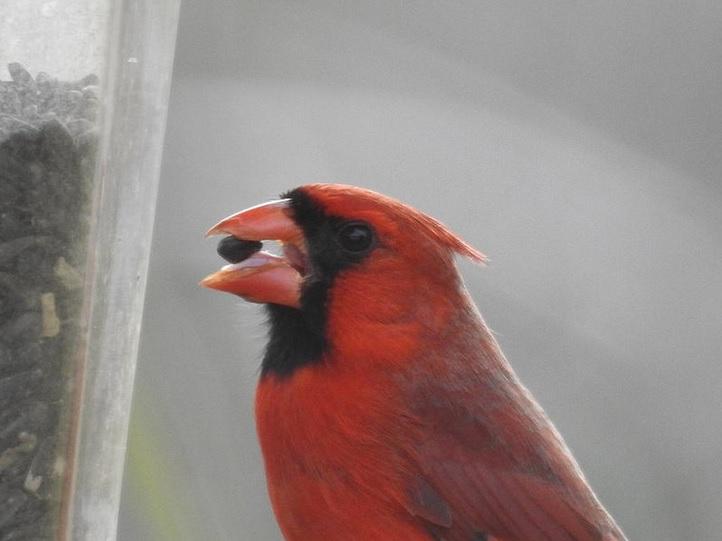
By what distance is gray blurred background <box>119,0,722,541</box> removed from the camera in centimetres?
368

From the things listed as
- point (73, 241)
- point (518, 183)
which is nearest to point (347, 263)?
point (73, 241)

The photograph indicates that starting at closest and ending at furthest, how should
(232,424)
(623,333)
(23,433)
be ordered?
(23,433) < (232,424) < (623,333)

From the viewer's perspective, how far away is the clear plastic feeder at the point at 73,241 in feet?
6.30

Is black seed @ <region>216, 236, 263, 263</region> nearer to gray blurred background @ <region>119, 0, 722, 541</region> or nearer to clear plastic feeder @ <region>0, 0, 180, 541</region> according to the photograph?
clear plastic feeder @ <region>0, 0, 180, 541</region>

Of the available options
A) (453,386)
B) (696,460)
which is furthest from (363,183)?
(453,386)

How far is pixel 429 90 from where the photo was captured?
427cm

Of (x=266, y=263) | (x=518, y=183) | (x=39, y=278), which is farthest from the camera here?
(x=518, y=183)

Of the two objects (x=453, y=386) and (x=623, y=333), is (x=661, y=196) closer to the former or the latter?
(x=623, y=333)

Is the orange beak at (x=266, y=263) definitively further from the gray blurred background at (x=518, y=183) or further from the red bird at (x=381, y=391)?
the gray blurred background at (x=518, y=183)

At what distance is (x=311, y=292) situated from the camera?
221cm

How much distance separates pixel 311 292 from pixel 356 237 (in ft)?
0.35

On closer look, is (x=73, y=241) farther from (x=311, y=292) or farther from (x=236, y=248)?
(x=311, y=292)

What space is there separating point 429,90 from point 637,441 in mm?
1187

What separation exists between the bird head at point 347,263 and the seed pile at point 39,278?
0.28 metres
